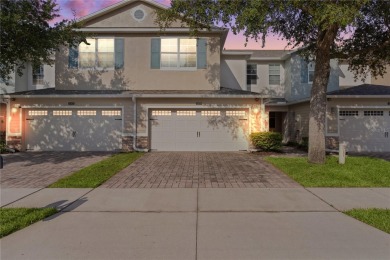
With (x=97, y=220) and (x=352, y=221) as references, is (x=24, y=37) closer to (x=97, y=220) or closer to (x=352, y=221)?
(x=97, y=220)

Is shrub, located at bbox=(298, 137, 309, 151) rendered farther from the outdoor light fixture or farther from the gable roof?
the outdoor light fixture

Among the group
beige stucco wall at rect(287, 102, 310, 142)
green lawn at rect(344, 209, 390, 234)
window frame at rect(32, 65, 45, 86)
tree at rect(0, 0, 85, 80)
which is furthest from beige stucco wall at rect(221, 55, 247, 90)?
green lawn at rect(344, 209, 390, 234)

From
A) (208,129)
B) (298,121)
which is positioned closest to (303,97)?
(298,121)

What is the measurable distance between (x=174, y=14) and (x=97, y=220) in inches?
334

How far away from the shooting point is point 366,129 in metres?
17.7

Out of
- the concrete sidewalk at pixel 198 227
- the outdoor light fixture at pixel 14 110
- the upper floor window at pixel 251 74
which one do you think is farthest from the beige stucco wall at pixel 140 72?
the concrete sidewalk at pixel 198 227

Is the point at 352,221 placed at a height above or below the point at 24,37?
below

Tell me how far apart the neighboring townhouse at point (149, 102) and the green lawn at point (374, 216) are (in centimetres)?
1066

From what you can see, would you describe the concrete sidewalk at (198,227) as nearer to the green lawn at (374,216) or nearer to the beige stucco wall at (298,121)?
the green lawn at (374,216)

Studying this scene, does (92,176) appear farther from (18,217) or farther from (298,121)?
(298,121)

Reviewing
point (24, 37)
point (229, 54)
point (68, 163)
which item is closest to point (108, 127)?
point (68, 163)

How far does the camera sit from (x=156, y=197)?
7133mm

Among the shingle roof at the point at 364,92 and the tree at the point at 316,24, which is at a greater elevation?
the tree at the point at 316,24

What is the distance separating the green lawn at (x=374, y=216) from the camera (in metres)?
5.24
